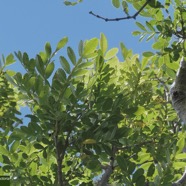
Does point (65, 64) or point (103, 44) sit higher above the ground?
point (103, 44)

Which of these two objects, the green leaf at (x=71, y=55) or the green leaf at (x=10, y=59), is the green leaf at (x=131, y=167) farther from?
the green leaf at (x=10, y=59)

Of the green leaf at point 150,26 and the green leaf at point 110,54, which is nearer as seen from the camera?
the green leaf at point 110,54

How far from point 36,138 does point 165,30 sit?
1414 mm

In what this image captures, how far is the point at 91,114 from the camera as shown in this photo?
2533 mm

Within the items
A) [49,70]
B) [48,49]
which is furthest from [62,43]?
[49,70]

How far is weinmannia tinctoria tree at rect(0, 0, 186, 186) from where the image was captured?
246cm

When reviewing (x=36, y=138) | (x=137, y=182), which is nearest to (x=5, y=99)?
(x=36, y=138)

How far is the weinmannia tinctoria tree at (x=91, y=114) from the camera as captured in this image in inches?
96.7

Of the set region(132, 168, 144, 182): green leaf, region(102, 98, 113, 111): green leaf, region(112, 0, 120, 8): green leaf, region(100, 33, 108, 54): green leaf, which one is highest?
region(112, 0, 120, 8): green leaf

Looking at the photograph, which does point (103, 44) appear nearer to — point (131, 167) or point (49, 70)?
point (49, 70)

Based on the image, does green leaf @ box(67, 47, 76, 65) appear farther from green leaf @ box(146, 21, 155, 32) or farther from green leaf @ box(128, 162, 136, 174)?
green leaf @ box(146, 21, 155, 32)

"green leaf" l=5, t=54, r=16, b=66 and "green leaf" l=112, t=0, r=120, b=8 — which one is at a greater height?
"green leaf" l=112, t=0, r=120, b=8

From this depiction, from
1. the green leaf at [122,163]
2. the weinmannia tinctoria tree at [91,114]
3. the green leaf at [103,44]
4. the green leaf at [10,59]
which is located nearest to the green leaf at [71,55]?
the weinmannia tinctoria tree at [91,114]

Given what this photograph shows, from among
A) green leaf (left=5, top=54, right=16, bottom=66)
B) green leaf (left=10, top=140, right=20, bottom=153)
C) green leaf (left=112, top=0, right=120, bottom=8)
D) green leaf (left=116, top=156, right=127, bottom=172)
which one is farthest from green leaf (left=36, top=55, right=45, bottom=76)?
green leaf (left=112, top=0, right=120, bottom=8)
